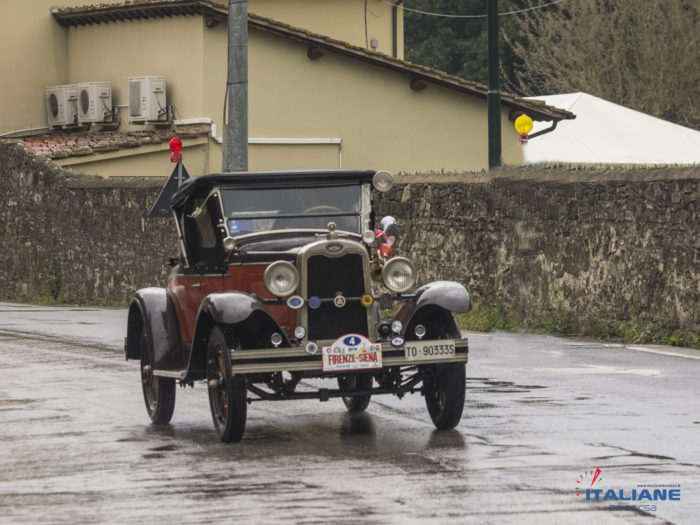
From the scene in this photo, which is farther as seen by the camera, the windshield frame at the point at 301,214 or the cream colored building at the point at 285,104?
the cream colored building at the point at 285,104

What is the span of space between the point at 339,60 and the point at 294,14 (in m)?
4.78

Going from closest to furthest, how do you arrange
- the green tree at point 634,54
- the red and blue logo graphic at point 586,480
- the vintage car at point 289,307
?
the red and blue logo graphic at point 586,480, the vintage car at point 289,307, the green tree at point 634,54

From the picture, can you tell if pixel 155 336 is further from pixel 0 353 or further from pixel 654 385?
pixel 0 353

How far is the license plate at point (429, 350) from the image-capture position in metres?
10.2

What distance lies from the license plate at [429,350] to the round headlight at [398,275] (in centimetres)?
51

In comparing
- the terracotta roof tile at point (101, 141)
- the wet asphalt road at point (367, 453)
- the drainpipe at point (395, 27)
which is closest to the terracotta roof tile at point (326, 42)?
the terracotta roof tile at point (101, 141)

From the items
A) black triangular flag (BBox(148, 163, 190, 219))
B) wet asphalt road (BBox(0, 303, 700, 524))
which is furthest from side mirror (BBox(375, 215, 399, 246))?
black triangular flag (BBox(148, 163, 190, 219))

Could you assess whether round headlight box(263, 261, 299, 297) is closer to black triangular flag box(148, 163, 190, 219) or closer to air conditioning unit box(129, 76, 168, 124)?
black triangular flag box(148, 163, 190, 219)

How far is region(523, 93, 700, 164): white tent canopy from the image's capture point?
3378 centimetres

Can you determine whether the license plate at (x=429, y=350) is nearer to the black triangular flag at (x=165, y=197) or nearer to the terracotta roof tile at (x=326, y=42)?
the black triangular flag at (x=165, y=197)

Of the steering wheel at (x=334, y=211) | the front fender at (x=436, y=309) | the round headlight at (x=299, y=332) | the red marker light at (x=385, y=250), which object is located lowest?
the round headlight at (x=299, y=332)

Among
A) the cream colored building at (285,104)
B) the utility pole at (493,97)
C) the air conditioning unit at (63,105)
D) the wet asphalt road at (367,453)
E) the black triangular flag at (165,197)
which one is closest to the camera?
the wet asphalt road at (367,453)

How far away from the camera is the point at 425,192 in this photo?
69.7 feet

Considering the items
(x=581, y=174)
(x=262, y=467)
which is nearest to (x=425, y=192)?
(x=581, y=174)
